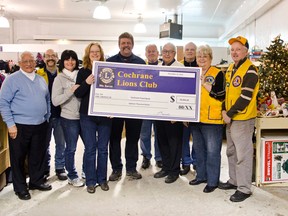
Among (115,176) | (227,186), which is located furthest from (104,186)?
(227,186)

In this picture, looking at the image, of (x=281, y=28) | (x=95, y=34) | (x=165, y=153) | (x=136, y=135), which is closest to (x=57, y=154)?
(x=136, y=135)

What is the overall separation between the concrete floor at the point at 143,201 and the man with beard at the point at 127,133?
0.19m

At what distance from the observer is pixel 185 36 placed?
1191 centimetres

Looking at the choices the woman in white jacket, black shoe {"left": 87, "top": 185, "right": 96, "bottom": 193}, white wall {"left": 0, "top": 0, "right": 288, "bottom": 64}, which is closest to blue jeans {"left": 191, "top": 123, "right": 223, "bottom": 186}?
black shoe {"left": 87, "top": 185, "right": 96, "bottom": 193}

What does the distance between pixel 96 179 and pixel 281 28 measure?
478 centimetres

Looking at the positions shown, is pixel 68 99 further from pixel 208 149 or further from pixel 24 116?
pixel 208 149

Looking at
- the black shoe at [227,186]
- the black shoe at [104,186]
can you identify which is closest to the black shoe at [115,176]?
the black shoe at [104,186]

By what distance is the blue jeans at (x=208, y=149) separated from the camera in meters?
3.08

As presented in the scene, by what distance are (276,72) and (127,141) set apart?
1892 mm

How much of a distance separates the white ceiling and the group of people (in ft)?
13.2

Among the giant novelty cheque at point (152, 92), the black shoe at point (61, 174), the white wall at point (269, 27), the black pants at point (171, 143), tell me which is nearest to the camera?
the giant novelty cheque at point (152, 92)

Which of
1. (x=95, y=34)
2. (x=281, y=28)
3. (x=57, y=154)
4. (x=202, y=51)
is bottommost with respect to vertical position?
(x=57, y=154)

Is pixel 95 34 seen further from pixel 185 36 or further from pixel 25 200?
pixel 25 200

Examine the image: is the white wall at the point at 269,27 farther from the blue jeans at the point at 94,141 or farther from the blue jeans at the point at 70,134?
the blue jeans at the point at 70,134
